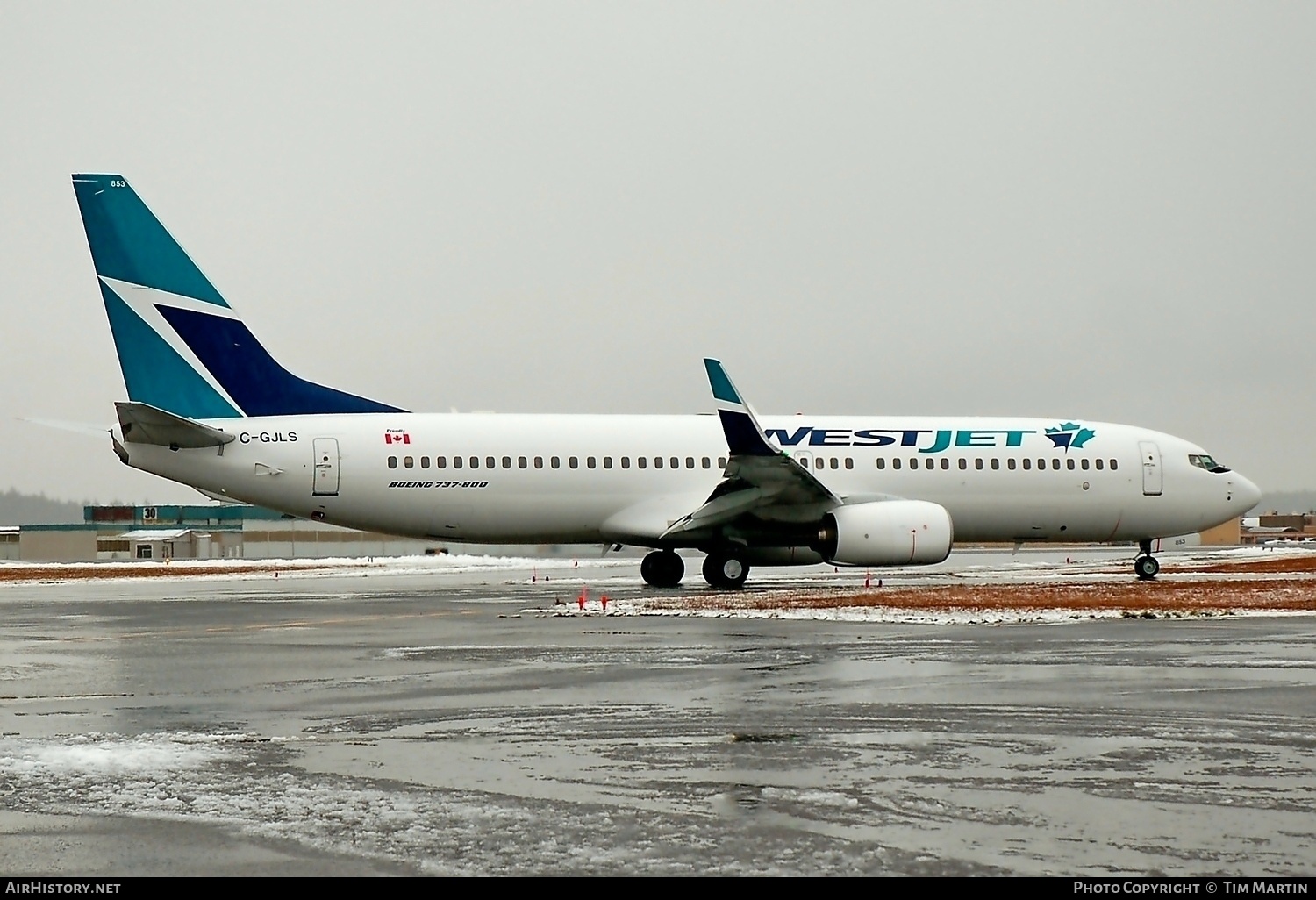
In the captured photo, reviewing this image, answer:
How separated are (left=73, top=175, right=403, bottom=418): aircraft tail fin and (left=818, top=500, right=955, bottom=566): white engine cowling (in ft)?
35.9

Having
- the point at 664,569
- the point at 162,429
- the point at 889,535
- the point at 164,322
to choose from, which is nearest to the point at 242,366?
the point at 164,322

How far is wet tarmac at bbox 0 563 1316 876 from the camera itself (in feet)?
18.8

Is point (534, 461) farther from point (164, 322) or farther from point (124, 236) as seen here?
point (124, 236)

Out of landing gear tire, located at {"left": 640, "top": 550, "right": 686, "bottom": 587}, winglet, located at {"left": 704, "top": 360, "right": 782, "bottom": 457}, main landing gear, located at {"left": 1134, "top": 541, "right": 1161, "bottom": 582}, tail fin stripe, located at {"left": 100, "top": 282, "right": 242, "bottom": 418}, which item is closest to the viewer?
winglet, located at {"left": 704, "top": 360, "right": 782, "bottom": 457}

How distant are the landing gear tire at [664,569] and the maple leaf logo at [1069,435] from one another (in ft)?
30.7

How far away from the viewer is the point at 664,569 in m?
29.8

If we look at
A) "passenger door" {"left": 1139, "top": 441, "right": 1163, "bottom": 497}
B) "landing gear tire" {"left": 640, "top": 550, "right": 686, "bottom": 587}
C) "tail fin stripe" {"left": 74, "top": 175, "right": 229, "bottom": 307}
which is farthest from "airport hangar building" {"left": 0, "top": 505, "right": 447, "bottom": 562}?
"tail fin stripe" {"left": 74, "top": 175, "right": 229, "bottom": 307}

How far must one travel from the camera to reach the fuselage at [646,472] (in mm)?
27250

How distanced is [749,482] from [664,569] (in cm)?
349

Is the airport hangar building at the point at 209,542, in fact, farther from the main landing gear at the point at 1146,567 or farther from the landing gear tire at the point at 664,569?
the main landing gear at the point at 1146,567

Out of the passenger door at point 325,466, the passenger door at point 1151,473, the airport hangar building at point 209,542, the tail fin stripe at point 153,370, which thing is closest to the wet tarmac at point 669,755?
the passenger door at point 325,466

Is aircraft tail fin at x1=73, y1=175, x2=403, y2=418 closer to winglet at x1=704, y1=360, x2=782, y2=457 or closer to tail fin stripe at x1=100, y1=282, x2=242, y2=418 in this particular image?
tail fin stripe at x1=100, y1=282, x2=242, y2=418

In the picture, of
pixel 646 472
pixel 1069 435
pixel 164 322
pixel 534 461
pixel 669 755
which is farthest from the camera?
pixel 1069 435

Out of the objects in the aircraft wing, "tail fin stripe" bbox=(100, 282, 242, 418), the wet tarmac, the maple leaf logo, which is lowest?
the wet tarmac
